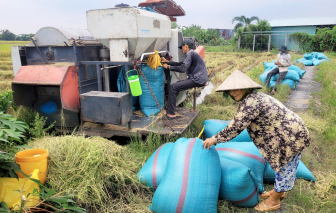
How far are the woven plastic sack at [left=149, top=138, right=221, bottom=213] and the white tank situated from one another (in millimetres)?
2158

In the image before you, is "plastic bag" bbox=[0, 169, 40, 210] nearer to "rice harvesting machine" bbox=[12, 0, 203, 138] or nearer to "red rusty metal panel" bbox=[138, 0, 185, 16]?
"rice harvesting machine" bbox=[12, 0, 203, 138]

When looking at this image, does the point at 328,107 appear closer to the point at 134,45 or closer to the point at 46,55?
the point at 134,45

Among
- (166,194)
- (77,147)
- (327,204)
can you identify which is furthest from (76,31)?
(327,204)

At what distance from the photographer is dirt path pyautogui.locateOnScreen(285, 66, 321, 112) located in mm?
6398

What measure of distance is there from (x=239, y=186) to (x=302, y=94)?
20.6 ft

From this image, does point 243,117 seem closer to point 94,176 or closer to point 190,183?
point 190,183

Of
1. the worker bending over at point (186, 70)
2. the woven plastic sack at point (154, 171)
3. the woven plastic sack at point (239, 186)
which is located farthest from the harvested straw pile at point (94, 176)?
the worker bending over at point (186, 70)

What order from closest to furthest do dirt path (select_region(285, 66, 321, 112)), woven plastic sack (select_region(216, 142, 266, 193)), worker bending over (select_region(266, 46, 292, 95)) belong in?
woven plastic sack (select_region(216, 142, 266, 193)), dirt path (select_region(285, 66, 321, 112)), worker bending over (select_region(266, 46, 292, 95))

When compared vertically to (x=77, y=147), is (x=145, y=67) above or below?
above

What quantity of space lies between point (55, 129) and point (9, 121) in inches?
78.9

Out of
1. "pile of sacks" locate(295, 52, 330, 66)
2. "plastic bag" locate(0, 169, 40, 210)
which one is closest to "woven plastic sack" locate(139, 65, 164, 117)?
"plastic bag" locate(0, 169, 40, 210)

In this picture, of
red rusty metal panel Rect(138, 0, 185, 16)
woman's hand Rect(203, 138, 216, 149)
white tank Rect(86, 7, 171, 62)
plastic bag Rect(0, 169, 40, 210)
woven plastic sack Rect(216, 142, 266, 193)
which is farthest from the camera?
red rusty metal panel Rect(138, 0, 185, 16)

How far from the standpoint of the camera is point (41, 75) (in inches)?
151

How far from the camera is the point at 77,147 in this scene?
2777 mm
